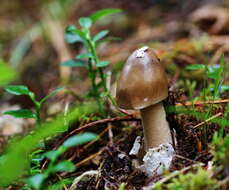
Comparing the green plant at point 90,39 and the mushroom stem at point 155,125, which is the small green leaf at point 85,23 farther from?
the mushroom stem at point 155,125

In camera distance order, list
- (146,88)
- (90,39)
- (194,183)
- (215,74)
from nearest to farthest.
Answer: (194,183)
(146,88)
(215,74)
(90,39)

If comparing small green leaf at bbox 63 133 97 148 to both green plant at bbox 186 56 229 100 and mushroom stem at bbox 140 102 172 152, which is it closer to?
mushroom stem at bbox 140 102 172 152

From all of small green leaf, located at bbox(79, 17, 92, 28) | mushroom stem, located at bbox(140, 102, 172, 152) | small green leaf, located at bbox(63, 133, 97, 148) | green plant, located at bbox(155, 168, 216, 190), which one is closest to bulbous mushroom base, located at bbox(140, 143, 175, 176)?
mushroom stem, located at bbox(140, 102, 172, 152)

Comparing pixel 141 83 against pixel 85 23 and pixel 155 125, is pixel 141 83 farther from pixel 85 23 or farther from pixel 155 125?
pixel 85 23

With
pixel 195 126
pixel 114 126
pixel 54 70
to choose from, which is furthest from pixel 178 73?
pixel 54 70

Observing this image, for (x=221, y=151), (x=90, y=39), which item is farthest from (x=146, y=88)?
(x=90, y=39)

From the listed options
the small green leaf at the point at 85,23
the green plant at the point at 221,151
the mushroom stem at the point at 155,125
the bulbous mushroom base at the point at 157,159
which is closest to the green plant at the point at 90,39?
the small green leaf at the point at 85,23
